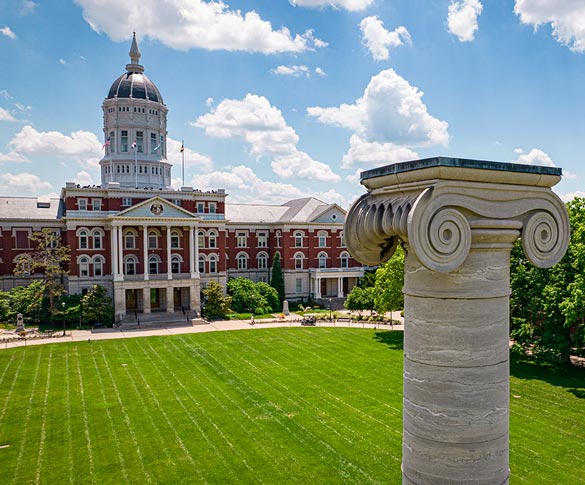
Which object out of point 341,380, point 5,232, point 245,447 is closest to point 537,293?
point 341,380

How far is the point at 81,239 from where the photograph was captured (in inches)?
2007

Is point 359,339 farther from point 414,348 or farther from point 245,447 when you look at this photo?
point 414,348

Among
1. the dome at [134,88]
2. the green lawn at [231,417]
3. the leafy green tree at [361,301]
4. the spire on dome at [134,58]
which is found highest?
the spire on dome at [134,58]

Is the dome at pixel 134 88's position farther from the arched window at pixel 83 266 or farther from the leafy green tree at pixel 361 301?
the leafy green tree at pixel 361 301

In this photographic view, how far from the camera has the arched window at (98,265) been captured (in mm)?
51375

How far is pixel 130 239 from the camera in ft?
171

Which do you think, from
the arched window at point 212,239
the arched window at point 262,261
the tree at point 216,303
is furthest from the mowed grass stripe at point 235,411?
the arched window at point 262,261

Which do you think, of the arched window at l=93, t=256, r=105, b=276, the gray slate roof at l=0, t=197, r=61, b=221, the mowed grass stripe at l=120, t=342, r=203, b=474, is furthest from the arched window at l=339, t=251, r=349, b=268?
the mowed grass stripe at l=120, t=342, r=203, b=474

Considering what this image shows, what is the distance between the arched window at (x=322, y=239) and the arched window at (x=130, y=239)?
23.2 metres

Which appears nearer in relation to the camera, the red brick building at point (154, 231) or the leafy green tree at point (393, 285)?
the leafy green tree at point (393, 285)

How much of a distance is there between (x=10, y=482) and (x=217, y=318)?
34548mm

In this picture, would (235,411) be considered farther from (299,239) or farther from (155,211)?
(299,239)

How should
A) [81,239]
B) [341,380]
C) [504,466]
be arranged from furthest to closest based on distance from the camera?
[81,239]
[341,380]
[504,466]

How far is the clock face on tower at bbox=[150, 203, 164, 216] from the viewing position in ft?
167
